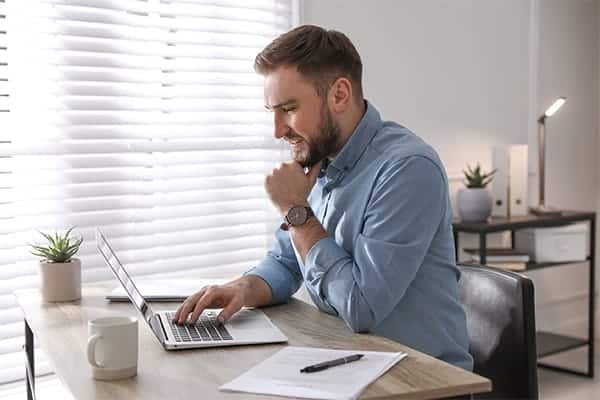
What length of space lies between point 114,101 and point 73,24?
0.29m

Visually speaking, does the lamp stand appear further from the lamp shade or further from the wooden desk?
the wooden desk

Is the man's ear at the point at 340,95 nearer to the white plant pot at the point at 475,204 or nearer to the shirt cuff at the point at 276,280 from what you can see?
the shirt cuff at the point at 276,280

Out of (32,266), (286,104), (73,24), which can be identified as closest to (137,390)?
(286,104)

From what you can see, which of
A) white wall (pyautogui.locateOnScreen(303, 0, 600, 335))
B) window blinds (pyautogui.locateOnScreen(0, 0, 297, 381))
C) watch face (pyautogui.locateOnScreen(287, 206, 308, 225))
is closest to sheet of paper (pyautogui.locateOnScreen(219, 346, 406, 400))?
watch face (pyautogui.locateOnScreen(287, 206, 308, 225))

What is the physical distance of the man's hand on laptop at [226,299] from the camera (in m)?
1.69

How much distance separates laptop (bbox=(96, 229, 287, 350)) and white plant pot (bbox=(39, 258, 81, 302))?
316 mm

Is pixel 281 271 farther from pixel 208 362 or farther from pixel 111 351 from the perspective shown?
pixel 111 351

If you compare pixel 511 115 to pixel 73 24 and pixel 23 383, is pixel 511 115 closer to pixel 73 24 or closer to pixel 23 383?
pixel 73 24

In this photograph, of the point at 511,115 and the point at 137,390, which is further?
the point at 511,115

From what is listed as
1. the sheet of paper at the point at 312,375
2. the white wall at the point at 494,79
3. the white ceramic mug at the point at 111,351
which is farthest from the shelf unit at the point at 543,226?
the white ceramic mug at the point at 111,351

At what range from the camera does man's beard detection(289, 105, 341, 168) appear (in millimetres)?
1864

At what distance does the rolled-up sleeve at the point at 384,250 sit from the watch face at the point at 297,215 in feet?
0.25

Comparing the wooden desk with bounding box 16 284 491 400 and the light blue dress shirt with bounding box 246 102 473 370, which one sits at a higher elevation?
the light blue dress shirt with bounding box 246 102 473 370

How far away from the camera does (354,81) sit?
1.91 meters
